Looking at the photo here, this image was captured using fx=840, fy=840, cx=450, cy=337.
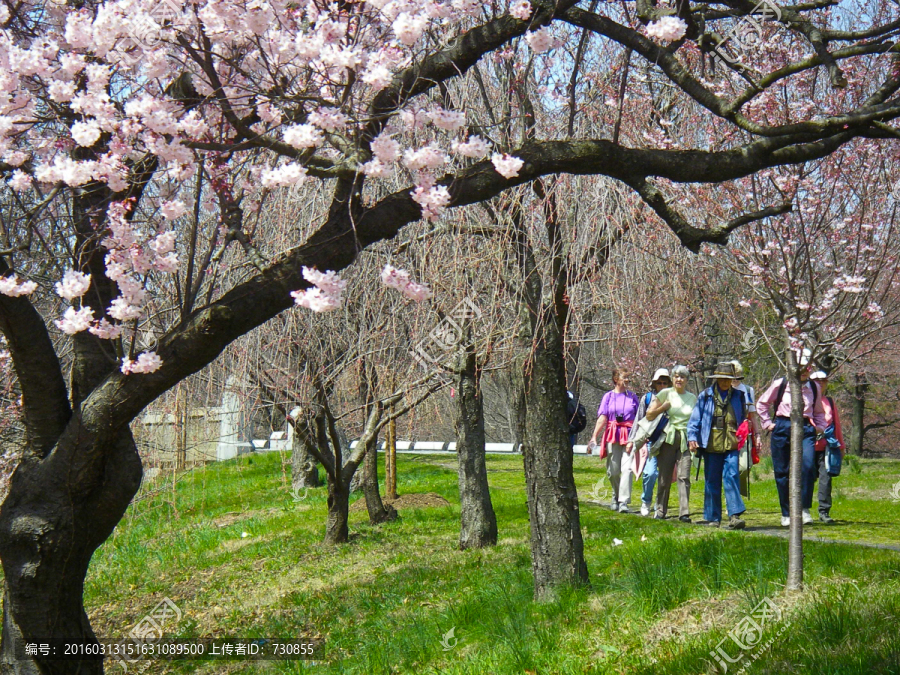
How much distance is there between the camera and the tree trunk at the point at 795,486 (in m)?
4.70

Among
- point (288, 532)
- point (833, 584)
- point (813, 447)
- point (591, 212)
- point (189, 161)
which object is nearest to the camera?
point (189, 161)

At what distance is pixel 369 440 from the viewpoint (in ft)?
29.8

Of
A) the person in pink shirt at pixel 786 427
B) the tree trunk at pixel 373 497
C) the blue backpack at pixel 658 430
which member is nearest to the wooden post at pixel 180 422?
the tree trunk at pixel 373 497

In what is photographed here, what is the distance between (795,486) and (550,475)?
4.82ft

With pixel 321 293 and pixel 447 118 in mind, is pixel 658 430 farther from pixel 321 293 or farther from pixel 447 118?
pixel 321 293

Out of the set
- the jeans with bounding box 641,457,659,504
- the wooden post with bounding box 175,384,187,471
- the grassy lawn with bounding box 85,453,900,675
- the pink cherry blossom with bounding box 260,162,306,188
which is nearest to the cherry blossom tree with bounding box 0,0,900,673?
the pink cherry blossom with bounding box 260,162,306,188

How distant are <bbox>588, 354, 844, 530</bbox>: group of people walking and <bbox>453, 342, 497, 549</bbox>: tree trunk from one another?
7.01 ft

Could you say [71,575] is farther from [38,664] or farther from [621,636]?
[621,636]

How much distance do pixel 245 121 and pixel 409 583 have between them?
4059 mm

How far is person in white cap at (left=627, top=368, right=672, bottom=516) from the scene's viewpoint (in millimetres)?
9656

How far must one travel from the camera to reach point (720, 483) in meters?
8.52

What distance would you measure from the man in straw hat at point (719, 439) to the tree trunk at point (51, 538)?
580 centimetres

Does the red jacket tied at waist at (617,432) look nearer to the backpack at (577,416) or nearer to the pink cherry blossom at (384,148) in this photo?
the backpack at (577,416)

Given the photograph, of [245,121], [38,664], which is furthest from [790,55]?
[38,664]
